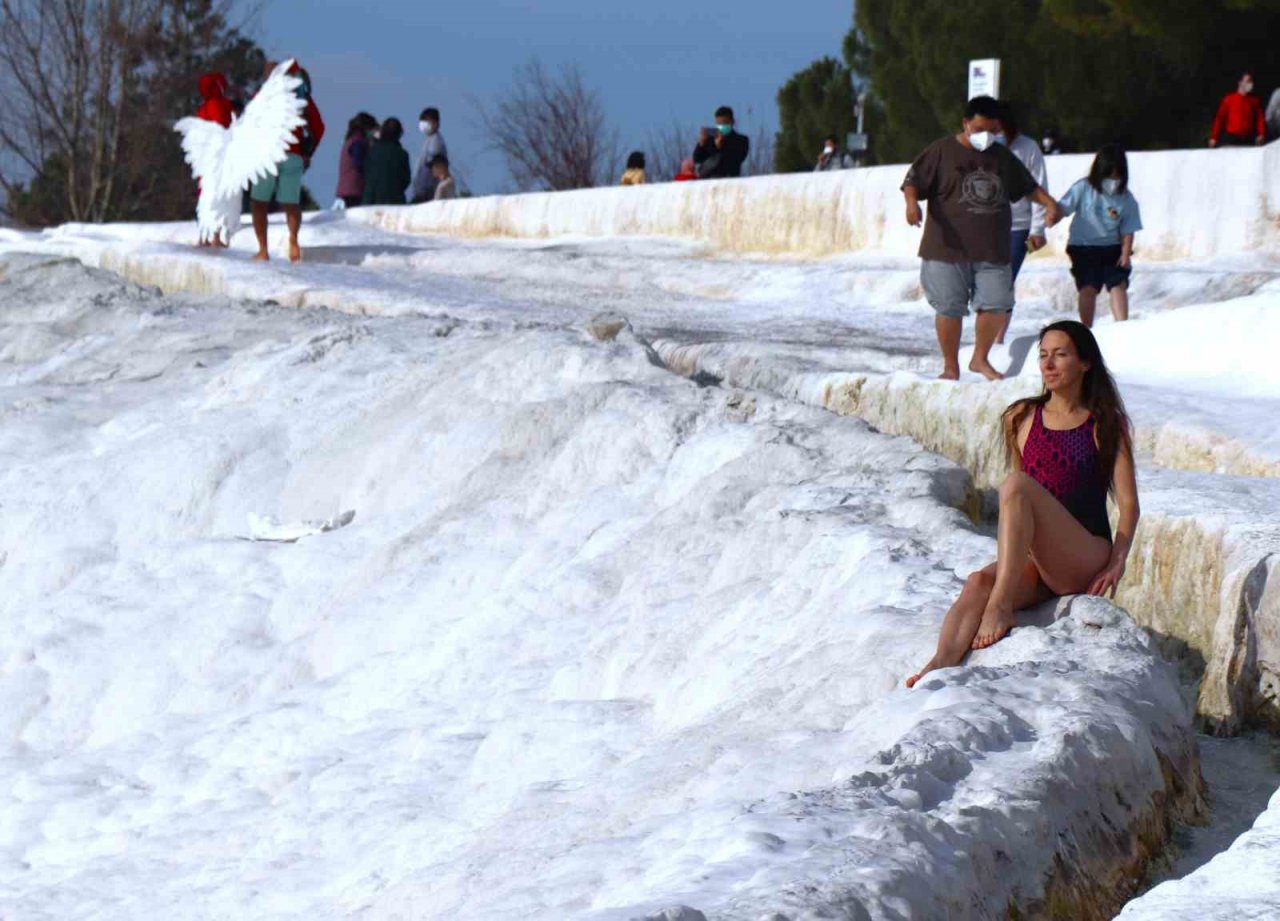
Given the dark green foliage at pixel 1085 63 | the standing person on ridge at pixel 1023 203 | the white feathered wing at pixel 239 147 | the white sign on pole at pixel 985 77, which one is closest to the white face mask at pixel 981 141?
the standing person on ridge at pixel 1023 203

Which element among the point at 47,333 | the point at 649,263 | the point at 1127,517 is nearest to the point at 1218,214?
the point at 649,263

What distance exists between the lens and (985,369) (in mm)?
7938

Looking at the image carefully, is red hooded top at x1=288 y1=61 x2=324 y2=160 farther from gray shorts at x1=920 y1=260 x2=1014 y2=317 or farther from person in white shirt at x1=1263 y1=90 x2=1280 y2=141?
person in white shirt at x1=1263 y1=90 x2=1280 y2=141

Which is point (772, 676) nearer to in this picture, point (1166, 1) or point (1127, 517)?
point (1127, 517)

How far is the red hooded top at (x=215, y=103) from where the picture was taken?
14.0 metres

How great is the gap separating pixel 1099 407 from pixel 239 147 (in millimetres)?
9712

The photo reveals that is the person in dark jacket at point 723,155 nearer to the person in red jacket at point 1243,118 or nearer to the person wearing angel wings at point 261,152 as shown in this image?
the person in red jacket at point 1243,118

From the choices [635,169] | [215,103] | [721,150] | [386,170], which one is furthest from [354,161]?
[215,103]

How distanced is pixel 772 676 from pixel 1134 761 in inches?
46.5

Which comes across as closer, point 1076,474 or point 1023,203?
point 1076,474

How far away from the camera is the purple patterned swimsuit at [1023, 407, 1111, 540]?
483 centimetres

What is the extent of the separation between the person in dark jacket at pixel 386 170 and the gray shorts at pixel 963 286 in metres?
13.8

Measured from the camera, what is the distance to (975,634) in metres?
4.62

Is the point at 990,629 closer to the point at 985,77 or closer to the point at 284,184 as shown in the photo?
the point at 284,184
